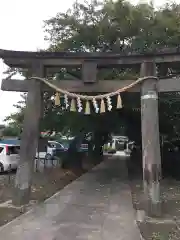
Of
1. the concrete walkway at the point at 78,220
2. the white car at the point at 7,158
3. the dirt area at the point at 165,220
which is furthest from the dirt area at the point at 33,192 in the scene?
the dirt area at the point at 165,220

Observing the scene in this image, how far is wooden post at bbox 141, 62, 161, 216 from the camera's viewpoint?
7.91 metres

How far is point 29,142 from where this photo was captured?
8.80 meters

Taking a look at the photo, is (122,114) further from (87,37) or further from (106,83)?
(106,83)

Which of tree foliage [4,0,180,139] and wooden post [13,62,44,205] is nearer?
wooden post [13,62,44,205]

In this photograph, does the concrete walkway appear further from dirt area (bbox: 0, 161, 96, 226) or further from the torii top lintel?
the torii top lintel

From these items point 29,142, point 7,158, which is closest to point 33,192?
point 29,142

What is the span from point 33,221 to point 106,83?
4.16 meters

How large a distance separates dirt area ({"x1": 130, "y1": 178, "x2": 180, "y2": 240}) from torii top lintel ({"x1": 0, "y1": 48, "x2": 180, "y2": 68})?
3950 millimetres

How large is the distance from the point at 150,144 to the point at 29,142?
321 centimetres

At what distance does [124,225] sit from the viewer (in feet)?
22.7

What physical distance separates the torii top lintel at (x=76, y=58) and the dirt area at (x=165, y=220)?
395 centimetres

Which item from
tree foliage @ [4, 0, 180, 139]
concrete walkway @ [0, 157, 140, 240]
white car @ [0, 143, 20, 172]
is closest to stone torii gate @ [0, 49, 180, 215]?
concrete walkway @ [0, 157, 140, 240]

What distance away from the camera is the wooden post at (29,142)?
28.2ft

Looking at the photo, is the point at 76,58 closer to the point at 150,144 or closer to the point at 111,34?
the point at 150,144
